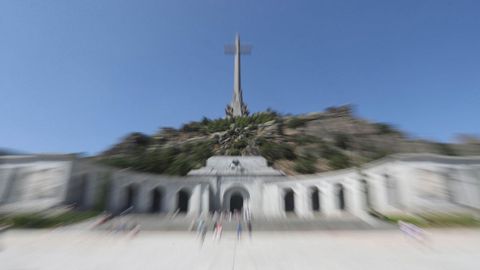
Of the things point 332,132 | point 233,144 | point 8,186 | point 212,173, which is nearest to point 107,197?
point 8,186

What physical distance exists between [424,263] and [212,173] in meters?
19.0

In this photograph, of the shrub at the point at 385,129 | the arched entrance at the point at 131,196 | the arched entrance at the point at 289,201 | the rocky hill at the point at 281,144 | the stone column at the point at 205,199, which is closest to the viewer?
the arched entrance at the point at 131,196

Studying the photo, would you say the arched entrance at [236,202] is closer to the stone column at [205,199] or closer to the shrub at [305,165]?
the stone column at [205,199]

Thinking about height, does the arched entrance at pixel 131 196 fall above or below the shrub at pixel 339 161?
below

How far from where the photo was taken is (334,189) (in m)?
21.8

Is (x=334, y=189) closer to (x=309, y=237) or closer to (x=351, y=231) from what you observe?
(x=351, y=231)

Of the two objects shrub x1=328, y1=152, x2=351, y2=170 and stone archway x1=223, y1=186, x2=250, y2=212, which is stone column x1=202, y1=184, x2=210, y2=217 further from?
shrub x1=328, y1=152, x2=351, y2=170

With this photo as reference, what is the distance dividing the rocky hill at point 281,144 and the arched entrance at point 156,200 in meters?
11.4

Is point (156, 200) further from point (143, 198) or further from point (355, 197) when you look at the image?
point (355, 197)

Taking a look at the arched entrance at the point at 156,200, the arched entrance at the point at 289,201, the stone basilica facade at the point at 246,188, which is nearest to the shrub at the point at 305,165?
the stone basilica facade at the point at 246,188

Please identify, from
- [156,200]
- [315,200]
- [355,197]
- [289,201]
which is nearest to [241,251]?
[355,197]

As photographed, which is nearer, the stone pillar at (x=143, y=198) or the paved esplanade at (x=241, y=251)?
the paved esplanade at (x=241, y=251)

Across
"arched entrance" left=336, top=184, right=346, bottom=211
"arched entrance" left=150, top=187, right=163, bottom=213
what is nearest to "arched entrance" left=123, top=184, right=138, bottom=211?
"arched entrance" left=150, top=187, right=163, bottom=213

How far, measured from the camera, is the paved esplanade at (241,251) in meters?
7.51
